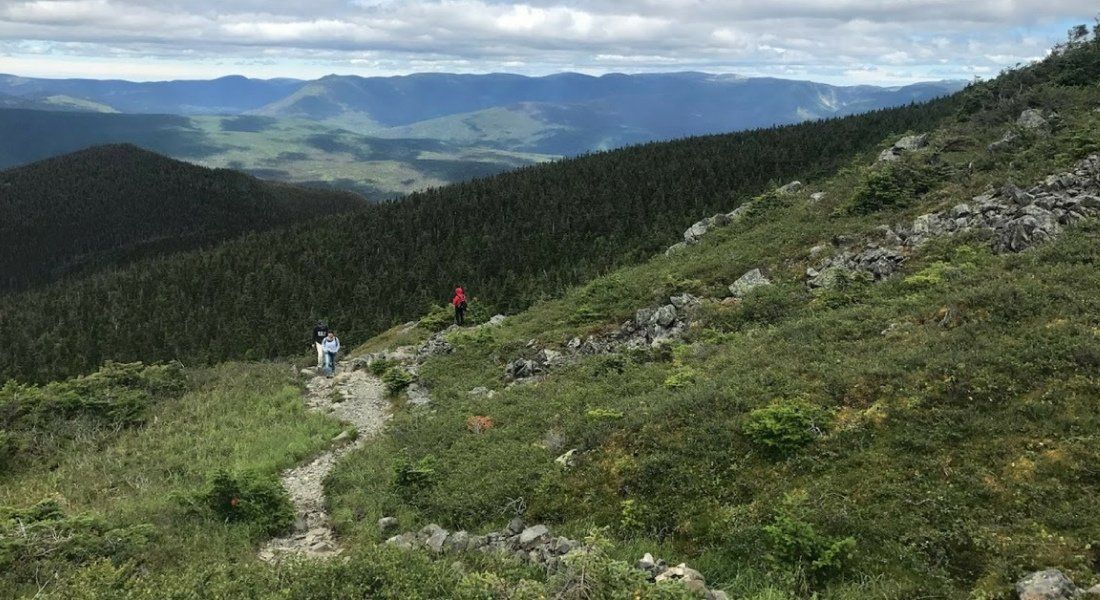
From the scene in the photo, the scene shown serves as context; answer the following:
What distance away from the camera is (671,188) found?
3445 inches

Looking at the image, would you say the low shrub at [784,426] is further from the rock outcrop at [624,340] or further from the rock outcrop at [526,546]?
the rock outcrop at [624,340]

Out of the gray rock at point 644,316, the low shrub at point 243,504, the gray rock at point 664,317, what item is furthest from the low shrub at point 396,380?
the low shrub at point 243,504

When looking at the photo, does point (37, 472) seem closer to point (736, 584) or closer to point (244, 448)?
point (244, 448)

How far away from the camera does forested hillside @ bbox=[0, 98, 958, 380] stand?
75812 mm

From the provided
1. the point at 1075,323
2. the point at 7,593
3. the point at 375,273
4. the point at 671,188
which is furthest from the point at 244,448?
the point at 671,188

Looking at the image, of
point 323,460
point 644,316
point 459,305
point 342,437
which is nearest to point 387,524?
point 323,460

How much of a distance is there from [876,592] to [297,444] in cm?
1670

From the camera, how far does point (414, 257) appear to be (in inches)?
3538

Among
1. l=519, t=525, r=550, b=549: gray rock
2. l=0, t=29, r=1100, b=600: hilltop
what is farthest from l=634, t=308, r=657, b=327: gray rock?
l=519, t=525, r=550, b=549: gray rock

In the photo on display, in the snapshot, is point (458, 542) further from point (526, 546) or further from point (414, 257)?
point (414, 257)

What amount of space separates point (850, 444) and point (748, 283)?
1811 cm

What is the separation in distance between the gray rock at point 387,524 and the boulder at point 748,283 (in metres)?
19.5

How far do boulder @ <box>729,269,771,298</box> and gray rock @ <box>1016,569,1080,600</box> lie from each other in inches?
782

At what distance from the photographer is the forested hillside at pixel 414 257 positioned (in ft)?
249
